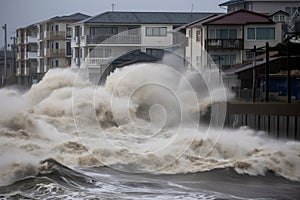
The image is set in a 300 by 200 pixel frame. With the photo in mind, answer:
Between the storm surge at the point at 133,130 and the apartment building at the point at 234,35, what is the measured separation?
256 inches

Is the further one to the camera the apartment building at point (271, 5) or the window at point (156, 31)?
the apartment building at point (271, 5)

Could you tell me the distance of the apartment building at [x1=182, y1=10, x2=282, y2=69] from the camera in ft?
137

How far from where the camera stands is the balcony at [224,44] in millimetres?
41844

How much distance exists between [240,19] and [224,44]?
172 cm

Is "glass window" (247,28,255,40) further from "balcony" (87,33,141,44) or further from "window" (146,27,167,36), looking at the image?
"balcony" (87,33,141,44)

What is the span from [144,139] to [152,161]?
4.32 meters

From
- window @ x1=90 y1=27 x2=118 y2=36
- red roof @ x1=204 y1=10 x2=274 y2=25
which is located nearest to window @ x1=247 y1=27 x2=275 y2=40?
red roof @ x1=204 y1=10 x2=274 y2=25

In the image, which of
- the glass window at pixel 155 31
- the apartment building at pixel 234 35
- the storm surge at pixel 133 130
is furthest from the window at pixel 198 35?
the storm surge at pixel 133 130

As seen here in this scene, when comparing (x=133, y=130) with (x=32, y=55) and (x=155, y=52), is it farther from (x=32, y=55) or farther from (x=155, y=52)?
(x=32, y=55)

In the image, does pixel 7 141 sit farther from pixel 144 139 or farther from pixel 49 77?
pixel 49 77

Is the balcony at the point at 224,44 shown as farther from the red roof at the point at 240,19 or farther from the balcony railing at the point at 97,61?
the balcony railing at the point at 97,61

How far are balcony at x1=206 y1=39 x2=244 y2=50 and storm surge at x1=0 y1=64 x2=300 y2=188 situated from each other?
6.39m

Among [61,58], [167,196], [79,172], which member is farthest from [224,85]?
[61,58]

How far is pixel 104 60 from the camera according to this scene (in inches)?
1847
